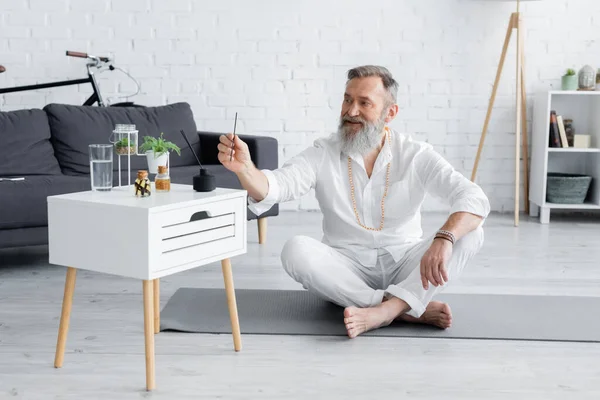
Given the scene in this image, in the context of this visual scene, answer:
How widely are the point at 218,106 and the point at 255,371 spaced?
2972mm

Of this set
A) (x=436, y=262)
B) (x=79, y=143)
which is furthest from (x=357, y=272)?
(x=79, y=143)

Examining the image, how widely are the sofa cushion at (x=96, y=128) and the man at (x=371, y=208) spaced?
149 centimetres

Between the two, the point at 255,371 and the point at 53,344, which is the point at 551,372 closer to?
the point at 255,371

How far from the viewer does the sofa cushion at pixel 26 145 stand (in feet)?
12.3

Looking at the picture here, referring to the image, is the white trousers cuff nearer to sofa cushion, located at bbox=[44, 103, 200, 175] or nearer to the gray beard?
the gray beard

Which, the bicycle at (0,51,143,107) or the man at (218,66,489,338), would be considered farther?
the bicycle at (0,51,143,107)

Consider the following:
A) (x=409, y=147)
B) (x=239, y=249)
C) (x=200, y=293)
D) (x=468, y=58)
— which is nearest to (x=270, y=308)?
(x=200, y=293)

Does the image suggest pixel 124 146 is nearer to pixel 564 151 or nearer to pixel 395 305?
pixel 395 305

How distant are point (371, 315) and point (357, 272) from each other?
0.69 feet

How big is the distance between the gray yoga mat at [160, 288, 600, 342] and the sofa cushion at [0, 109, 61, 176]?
117cm

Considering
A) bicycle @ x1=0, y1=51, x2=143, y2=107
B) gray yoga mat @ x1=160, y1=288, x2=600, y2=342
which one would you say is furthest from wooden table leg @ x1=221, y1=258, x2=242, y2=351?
bicycle @ x1=0, y1=51, x2=143, y2=107

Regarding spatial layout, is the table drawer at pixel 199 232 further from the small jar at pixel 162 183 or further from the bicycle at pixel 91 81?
the bicycle at pixel 91 81

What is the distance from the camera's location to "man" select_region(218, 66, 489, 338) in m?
2.52

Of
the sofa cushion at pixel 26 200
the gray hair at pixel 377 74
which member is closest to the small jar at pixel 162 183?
the gray hair at pixel 377 74
